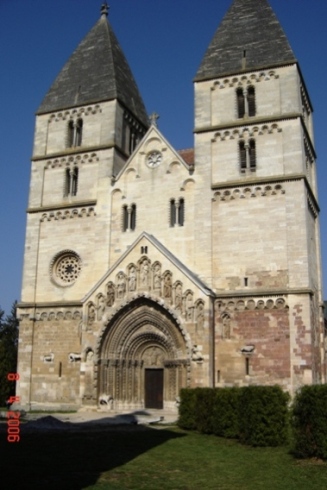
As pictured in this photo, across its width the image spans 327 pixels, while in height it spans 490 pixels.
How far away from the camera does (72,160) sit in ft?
109

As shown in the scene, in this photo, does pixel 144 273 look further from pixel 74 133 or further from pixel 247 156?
pixel 74 133

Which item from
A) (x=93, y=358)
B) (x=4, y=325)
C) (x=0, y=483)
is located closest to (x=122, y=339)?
(x=93, y=358)

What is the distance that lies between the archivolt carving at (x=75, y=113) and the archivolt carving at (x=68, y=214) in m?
6.25

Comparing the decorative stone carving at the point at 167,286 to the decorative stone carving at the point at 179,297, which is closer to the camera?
the decorative stone carving at the point at 179,297

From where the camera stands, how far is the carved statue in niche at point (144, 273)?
27.7m

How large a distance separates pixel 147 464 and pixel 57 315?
18365 millimetres

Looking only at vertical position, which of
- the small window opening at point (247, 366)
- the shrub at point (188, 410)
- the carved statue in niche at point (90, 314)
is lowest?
the shrub at point (188, 410)

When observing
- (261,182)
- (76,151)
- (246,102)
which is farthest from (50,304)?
(246,102)

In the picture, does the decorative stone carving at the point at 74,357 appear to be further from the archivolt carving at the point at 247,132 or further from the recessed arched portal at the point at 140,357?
the archivolt carving at the point at 247,132

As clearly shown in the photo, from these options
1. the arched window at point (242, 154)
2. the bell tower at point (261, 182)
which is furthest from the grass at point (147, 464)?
the arched window at point (242, 154)

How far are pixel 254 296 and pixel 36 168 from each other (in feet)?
52.5

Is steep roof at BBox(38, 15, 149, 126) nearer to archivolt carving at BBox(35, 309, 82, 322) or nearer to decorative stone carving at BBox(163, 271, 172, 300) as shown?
decorative stone carving at BBox(163, 271, 172, 300)

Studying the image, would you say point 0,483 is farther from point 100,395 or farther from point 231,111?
point 231,111

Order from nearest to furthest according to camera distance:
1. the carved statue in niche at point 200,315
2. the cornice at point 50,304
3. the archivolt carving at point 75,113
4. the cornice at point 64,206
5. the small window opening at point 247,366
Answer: the small window opening at point 247,366, the carved statue in niche at point 200,315, the cornice at point 50,304, the cornice at point 64,206, the archivolt carving at point 75,113
